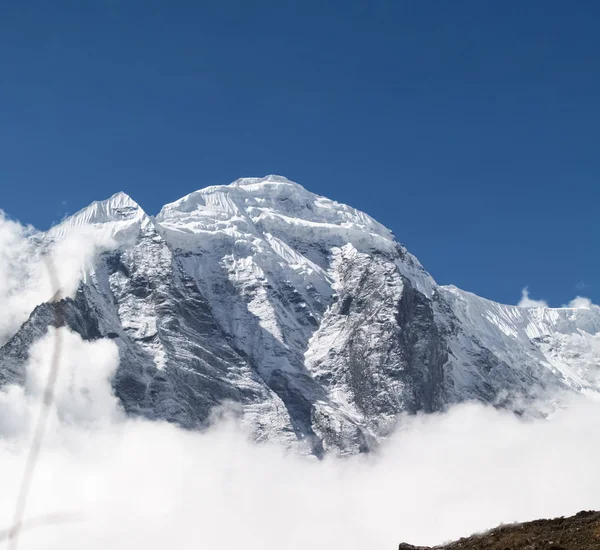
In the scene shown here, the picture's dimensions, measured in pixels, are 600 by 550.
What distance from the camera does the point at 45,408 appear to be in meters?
20.5

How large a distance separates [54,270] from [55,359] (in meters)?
2.12

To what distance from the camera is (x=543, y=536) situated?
55375mm

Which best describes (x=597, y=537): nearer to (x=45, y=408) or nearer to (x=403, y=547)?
(x=403, y=547)

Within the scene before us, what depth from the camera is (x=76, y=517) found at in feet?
64.4

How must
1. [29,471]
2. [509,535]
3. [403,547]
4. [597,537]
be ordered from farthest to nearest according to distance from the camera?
1. [403,547]
2. [509,535]
3. [597,537]
4. [29,471]

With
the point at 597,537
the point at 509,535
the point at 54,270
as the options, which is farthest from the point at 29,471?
the point at 509,535

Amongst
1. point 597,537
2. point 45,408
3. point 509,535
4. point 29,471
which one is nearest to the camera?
point 29,471

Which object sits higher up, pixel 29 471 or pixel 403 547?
pixel 403 547

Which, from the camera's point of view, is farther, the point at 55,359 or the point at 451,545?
the point at 451,545

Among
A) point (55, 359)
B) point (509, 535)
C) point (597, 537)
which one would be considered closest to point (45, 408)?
point (55, 359)

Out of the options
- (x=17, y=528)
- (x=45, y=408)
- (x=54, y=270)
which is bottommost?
(x=17, y=528)

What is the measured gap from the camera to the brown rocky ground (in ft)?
170

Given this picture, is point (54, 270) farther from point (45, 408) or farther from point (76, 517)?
point (76, 517)

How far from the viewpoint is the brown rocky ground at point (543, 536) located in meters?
51.9
